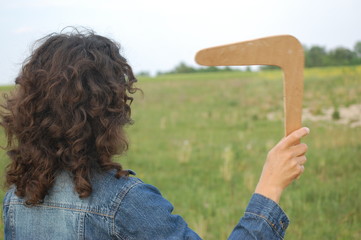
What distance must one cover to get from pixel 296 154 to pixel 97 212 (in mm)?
626

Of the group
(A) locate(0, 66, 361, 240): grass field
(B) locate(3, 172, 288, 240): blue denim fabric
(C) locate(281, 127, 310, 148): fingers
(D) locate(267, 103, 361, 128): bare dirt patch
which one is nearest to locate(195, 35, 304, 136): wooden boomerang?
(C) locate(281, 127, 310, 148): fingers

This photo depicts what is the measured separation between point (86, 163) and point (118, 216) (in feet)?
0.59

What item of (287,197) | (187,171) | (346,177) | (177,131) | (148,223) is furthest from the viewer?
(177,131)

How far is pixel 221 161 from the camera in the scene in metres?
6.83

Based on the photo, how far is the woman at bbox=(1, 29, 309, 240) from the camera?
1.31m

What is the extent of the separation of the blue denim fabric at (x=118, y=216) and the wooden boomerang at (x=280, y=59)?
13.1 inches

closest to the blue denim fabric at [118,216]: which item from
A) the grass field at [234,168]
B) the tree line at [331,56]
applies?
the grass field at [234,168]

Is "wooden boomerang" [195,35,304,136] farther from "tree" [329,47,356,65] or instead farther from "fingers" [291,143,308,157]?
"tree" [329,47,356,65]

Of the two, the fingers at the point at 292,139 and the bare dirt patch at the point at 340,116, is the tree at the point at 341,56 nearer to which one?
the bare dirt patch at the point at 340,116

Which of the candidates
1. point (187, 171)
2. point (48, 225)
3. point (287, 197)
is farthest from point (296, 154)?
point (187, 171)

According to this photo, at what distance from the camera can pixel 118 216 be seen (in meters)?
1.31

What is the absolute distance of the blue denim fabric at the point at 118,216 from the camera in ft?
4.23

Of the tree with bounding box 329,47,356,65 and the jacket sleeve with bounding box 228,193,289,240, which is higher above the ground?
the jacket sleeve with bounding box 228,193,289,240

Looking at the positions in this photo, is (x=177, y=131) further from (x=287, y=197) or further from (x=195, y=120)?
(x=287, y=197)
